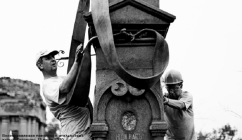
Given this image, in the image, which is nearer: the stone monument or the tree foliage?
the stone monument

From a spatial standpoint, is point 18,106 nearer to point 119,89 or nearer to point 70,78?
point 70,78

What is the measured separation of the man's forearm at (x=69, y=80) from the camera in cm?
901

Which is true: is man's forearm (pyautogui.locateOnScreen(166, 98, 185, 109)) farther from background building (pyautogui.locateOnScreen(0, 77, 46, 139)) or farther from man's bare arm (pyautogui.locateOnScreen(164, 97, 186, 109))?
background building (pyautogui.locateOnScreen(0, 77, 46, 139))

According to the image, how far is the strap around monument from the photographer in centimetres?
813

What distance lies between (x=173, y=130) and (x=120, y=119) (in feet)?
7.03

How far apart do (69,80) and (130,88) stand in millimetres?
1159

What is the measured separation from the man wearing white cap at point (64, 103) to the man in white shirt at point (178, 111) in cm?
173

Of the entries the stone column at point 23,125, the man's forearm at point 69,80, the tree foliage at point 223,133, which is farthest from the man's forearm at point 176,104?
the stone column at point 23,125

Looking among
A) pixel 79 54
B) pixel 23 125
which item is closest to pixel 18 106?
pixel 23 125

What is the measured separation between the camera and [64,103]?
934cm

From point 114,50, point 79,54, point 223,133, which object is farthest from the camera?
point 223,133

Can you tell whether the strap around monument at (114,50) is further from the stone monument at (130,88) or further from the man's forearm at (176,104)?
the man's forearm at (176,104)

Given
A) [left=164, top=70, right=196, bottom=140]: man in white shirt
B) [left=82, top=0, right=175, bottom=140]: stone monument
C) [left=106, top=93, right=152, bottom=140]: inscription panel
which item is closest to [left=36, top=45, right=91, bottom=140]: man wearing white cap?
[left=82, top=0, right=175, bottom=140]: stone monument

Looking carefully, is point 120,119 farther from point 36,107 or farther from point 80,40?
point 36,107
